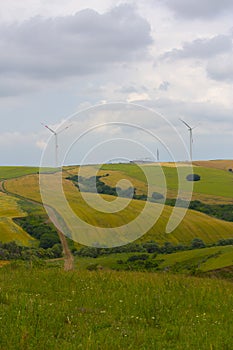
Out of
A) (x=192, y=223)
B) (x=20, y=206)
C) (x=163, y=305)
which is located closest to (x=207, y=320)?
(x=163, y=305)

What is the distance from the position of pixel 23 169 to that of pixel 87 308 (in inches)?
7151

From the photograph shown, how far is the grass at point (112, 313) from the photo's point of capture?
28.0ft

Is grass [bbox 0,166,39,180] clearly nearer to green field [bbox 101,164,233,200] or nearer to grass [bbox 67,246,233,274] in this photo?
green field [bbox 101,164,233,200]

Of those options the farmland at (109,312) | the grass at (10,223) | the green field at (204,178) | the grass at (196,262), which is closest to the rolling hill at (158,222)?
the grass at (10,223)

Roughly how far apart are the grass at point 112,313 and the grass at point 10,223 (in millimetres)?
78203

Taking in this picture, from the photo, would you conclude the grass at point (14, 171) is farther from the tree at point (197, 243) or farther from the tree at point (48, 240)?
the tree at point (197, 243)

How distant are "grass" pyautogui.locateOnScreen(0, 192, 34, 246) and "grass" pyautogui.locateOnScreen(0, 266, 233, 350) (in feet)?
257

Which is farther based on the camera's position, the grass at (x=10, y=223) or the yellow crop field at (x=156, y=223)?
the grass at (x=10, y=223)

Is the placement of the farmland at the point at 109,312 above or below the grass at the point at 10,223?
above

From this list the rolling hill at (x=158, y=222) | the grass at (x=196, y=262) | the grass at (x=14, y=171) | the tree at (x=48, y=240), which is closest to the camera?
the grass at (x=196, y=262)

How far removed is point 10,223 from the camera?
10519 centimetres

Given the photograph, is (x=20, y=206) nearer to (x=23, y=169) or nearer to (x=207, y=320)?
(x=23, y=169)

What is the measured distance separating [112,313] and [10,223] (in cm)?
9680

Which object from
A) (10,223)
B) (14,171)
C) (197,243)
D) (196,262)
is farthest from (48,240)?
(14,171)
